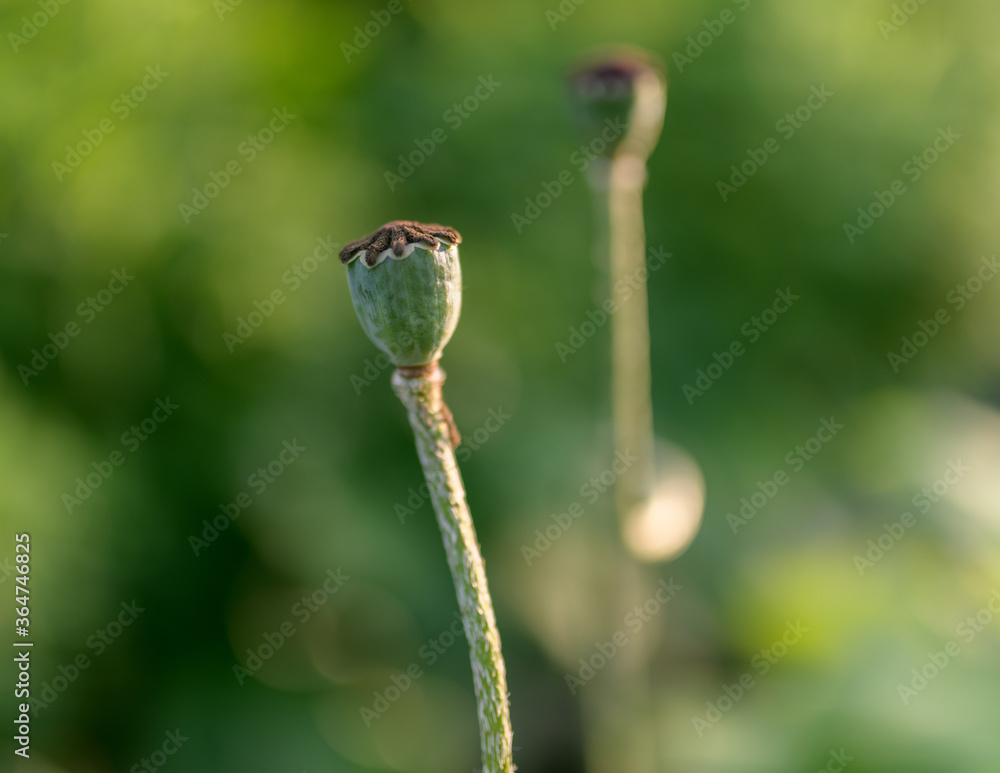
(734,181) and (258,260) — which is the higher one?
(734,181)

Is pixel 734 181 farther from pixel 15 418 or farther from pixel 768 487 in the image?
pixel 15 418

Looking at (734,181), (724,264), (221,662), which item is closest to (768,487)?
(724,264)
